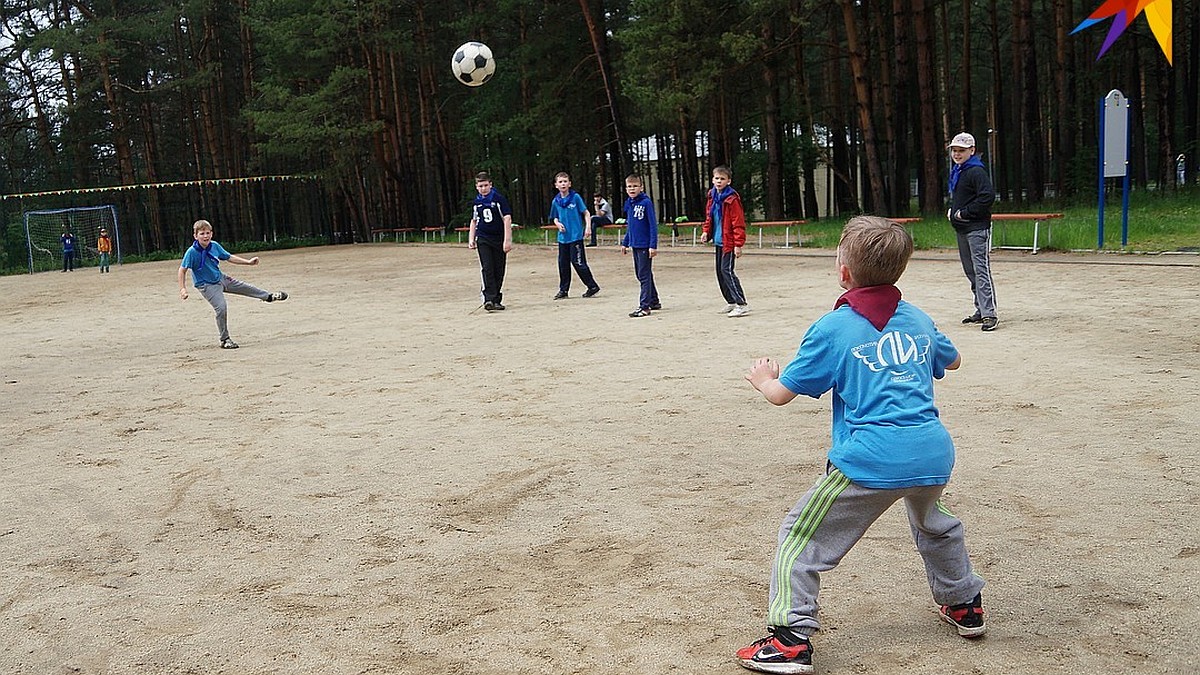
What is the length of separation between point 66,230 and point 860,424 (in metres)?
39.9

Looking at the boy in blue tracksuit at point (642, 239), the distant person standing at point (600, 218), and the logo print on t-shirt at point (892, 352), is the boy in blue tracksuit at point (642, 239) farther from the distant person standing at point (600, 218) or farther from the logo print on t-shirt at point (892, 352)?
the distant person standing at point (600, 218)

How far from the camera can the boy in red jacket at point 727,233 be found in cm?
1148

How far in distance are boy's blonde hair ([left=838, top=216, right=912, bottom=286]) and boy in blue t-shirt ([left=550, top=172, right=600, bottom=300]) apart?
1144 centimetres

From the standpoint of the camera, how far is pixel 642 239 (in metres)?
12.6

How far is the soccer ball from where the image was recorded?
1894 centimetres

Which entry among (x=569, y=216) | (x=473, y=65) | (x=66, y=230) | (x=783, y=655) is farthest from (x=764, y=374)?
(x=66, y=230)

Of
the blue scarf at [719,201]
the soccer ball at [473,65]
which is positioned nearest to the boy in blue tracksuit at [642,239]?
the blue scarf at [719,201]

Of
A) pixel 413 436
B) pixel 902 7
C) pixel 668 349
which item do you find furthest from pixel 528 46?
pixel 413 436

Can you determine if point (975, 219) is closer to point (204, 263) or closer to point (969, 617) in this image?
point (969, 617)

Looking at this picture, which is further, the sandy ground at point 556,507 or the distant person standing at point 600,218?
the distant person standing at point 600,218

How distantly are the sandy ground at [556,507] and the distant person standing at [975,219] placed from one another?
1.08ft

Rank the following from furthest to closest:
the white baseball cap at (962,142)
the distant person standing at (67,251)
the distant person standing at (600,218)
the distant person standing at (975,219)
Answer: the distant person standing at (67,251), the distant person standing at (600,218), the distant person standing at (975,219), the white baseball cap at (962,142)

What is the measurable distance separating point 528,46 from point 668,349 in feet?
94.0

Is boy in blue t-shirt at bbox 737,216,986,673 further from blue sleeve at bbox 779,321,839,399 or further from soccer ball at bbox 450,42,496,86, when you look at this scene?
soccer ball at bbox 450,42,496,86
